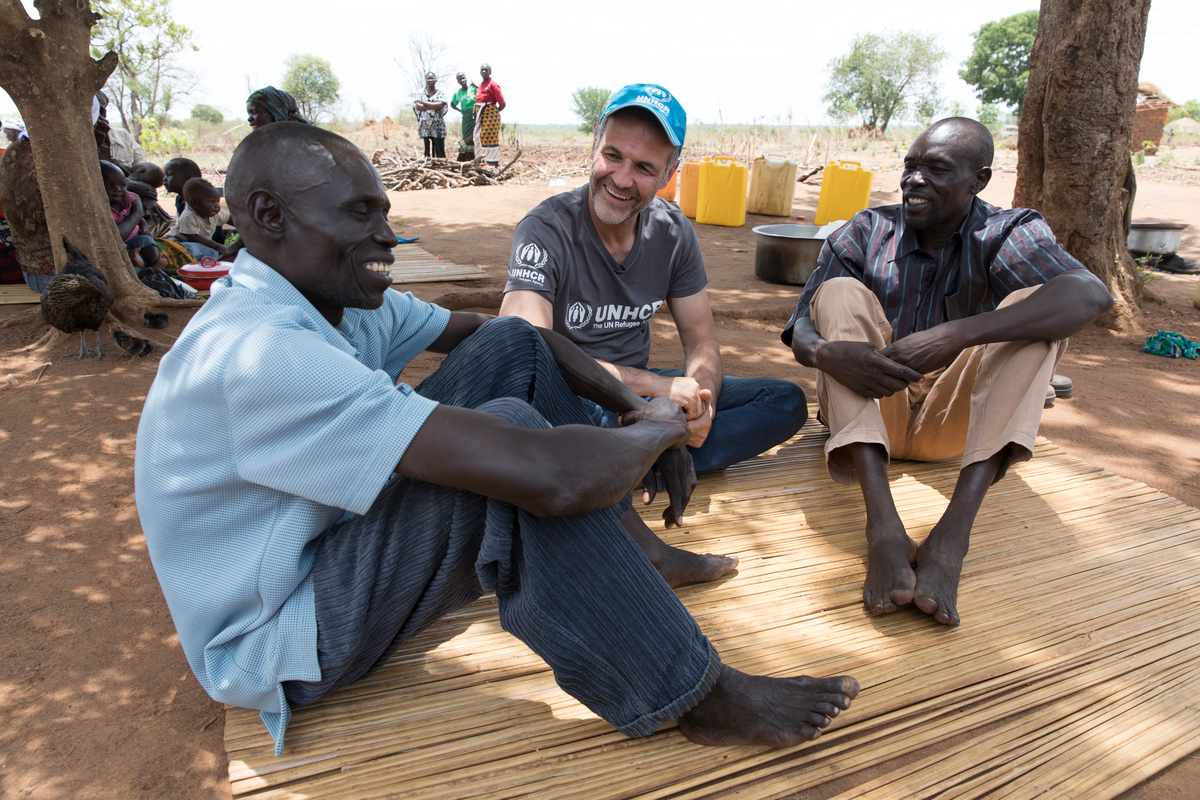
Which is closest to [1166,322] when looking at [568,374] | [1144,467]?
[1144,467]

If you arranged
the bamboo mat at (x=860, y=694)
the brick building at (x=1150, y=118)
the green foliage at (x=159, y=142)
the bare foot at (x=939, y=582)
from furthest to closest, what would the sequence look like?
the brick building at (x=1150, y=118), the green foliage at (x=159, y=142), the bare foot at (x=939, y=582), the bamboo mat at (x=860, y=694)

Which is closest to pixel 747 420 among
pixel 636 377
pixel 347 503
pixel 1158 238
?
pixel 636 377

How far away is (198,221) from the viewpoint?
5.73 m

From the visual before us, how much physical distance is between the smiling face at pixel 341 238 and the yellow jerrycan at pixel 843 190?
7926 millimetres

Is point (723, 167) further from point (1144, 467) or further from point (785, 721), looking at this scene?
point (785, 721)

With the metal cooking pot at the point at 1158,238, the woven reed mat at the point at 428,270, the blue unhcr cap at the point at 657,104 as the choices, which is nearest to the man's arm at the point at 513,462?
the blue unhcr cap at the point at 657,104

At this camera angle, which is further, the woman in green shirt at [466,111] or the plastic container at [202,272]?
the woman in green shirt at [466,111]

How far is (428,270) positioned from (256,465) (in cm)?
485

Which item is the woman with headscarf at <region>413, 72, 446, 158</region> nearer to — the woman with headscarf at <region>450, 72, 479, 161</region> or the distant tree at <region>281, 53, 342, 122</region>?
the woman with headscarf at <region>450, 72, 479, 161</region>

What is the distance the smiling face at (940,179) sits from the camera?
231 cm

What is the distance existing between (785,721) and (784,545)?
0.81 m

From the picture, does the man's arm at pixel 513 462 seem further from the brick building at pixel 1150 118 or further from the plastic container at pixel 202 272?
the brick building at pixel 1150 118

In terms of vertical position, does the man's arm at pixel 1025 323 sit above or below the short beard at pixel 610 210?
below

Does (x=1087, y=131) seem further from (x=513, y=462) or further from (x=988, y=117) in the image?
(x=988, y=117)
